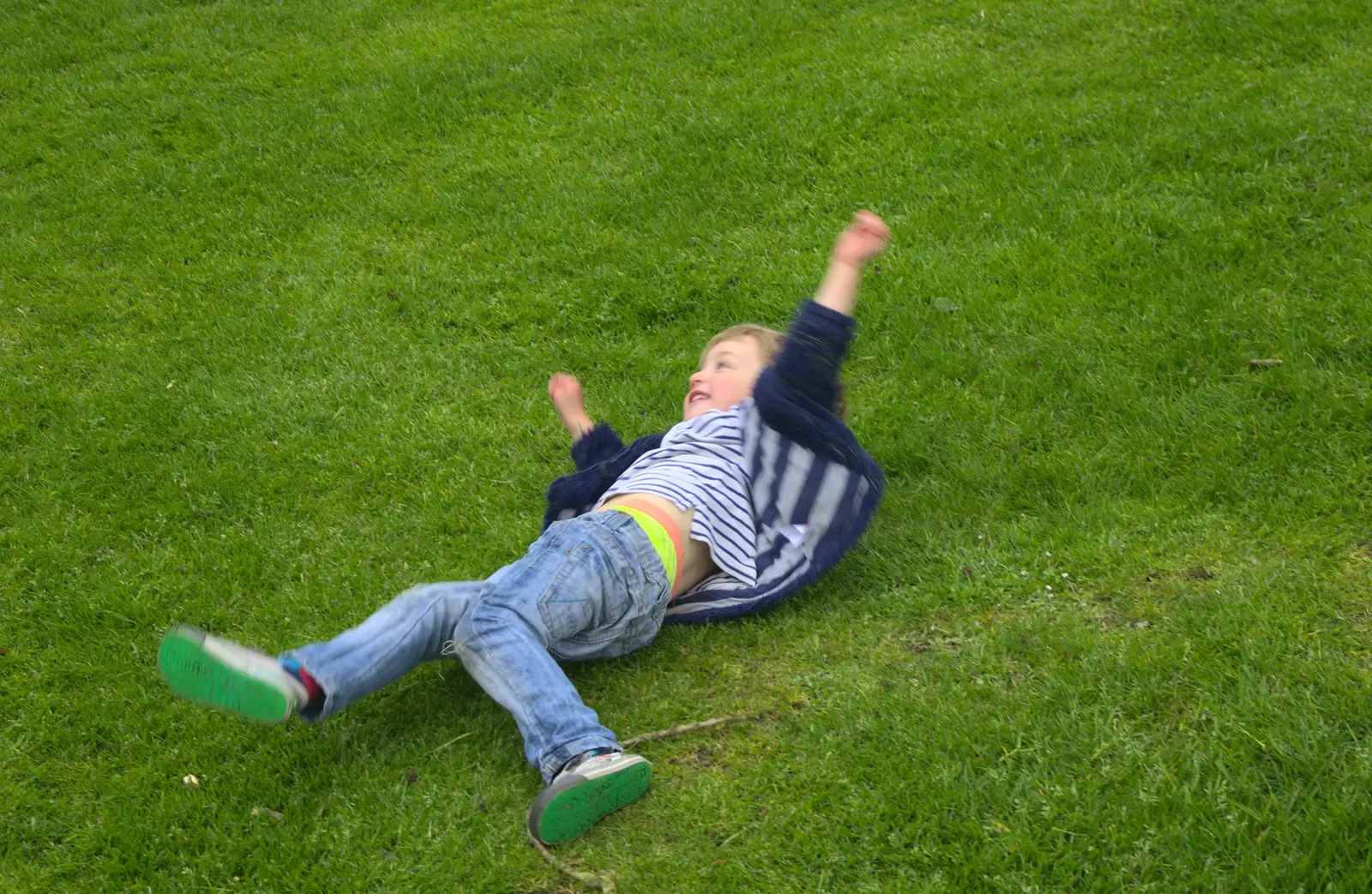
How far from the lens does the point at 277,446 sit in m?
5.62

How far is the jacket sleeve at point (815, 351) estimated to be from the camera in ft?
13.2

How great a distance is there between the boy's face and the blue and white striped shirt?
0.49ft

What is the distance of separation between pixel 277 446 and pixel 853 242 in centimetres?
300

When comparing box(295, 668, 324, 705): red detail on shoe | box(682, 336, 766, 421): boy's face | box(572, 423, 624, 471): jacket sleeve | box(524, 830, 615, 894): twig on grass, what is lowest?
box(524, 830, 615, 894): twig on grass

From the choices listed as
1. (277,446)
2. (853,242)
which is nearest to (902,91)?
(853,242)

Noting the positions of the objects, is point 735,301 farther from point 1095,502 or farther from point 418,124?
point 418,124

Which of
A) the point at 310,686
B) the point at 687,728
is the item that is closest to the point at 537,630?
the point at 687,728

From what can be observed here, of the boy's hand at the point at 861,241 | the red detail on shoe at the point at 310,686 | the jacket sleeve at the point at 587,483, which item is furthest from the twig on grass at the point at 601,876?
the boy's hand at the point at 861,241

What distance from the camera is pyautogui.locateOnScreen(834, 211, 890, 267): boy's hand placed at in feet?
13.5

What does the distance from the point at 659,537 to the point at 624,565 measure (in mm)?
199

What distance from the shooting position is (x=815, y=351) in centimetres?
406

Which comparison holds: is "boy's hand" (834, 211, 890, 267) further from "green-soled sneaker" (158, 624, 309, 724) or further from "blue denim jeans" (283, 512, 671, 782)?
"green-soled sneaker" (158, 624, 309, 724)

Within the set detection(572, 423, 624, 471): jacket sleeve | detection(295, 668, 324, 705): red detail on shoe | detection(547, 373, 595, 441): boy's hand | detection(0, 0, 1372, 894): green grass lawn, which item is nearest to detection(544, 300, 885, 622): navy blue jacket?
detection(0, 0, 1372, 894): green grass lawn

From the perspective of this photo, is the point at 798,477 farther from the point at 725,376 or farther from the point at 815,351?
the point at 725,376
